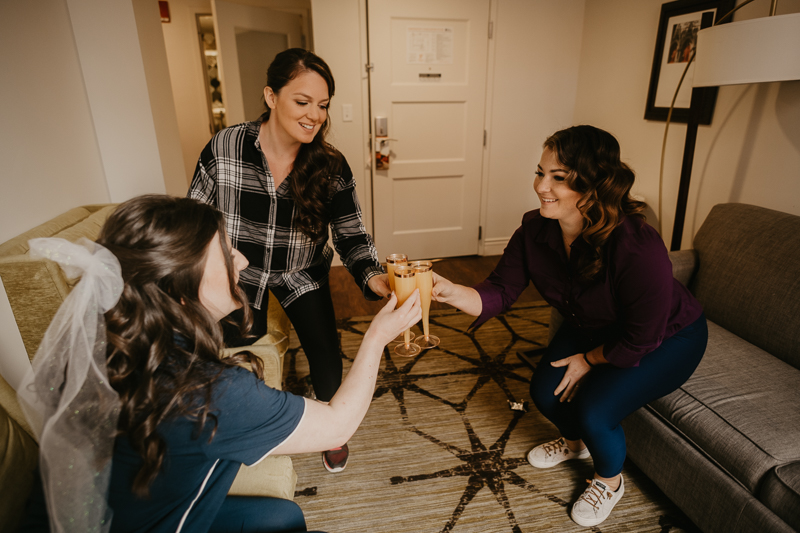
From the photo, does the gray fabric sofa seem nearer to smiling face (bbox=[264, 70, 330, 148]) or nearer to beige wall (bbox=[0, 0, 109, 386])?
smiling face (bbox=[264, 70, 330, 148])

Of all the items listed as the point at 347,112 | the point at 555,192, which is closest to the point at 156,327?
the point at 555,192

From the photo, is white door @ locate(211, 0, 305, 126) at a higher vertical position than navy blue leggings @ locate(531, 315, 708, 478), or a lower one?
higher

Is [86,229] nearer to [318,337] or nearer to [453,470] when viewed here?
[318,337]

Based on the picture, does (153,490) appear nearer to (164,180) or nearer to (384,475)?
(384,475)

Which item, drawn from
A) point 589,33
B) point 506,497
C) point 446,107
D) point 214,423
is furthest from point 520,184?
point 214,423

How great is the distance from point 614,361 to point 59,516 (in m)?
1.47

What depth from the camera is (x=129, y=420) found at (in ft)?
2.49

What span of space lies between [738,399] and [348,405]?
136 centimetres

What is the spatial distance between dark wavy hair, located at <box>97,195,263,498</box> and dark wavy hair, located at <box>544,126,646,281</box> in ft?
3.61

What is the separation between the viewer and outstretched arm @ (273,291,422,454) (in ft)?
2.97

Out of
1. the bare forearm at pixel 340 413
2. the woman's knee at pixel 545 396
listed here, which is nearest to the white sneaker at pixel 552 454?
the woman's knee at pixel 545 396

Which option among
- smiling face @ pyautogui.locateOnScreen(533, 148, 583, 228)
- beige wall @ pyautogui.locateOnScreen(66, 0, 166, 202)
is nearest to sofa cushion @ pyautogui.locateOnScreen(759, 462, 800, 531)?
smiling face @ pyautogui.locateOnScreen(533, 148, 583, 228)

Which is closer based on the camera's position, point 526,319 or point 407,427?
point 407,427

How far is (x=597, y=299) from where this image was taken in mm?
1526
